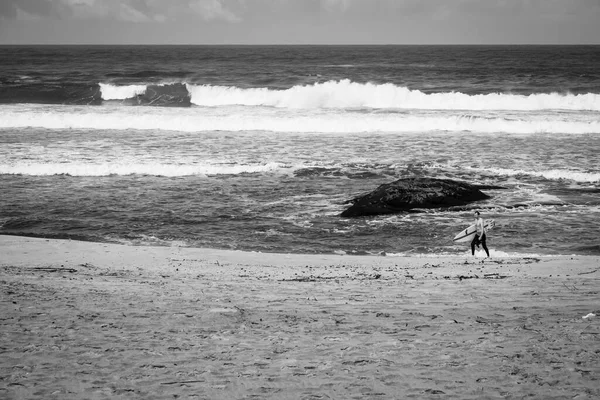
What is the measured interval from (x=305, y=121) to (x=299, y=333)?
23.9m

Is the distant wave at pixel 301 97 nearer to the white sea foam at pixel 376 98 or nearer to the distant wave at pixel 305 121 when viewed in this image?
the white sea foam at pixel 376 98

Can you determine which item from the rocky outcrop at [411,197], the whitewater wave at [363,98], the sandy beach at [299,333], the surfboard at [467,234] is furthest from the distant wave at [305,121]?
the sandy beach at [299,333]

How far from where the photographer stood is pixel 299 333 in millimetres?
6570

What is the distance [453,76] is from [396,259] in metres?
48.0

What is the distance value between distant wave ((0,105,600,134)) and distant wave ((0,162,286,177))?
8592mm

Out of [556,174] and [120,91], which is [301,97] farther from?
[556,174]

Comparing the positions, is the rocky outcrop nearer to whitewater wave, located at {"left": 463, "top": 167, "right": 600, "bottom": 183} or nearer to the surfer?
the surfer

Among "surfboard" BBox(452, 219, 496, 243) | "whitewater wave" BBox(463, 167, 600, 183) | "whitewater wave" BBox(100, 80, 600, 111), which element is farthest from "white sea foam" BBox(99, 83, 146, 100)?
"surfboard" BBox(452, 219, 496, 243)

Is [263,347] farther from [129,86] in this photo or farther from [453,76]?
[453,76]

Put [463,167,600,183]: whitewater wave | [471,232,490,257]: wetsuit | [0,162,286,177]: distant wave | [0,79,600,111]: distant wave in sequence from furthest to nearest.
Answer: [0,79,600,111]: distant wave, [0,162,286,177]: distant wave, [463,167,600,183]: whitewater wave, [471,232,490,257]: wetsuit

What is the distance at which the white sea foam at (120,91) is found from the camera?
46.5 meters

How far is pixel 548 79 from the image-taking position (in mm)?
52719

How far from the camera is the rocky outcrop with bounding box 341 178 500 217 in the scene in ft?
48.5

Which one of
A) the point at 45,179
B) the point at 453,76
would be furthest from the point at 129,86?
the point at 45,179
